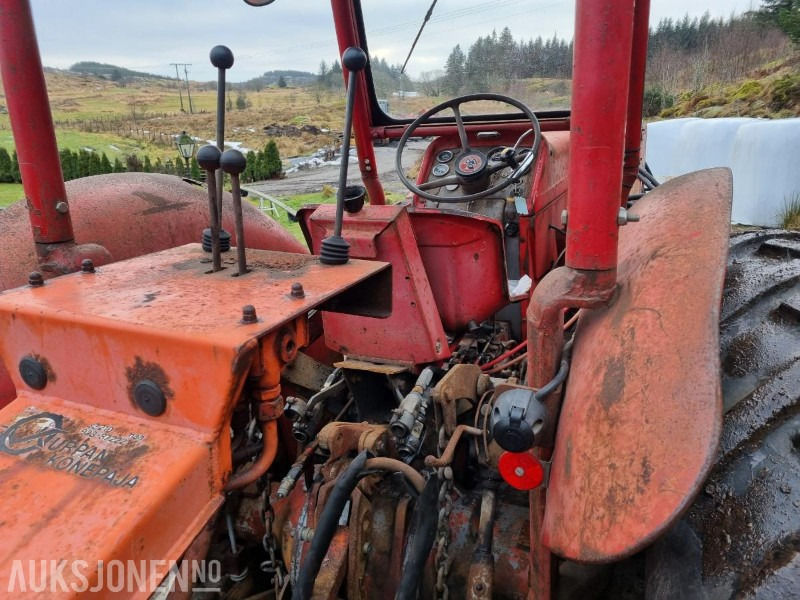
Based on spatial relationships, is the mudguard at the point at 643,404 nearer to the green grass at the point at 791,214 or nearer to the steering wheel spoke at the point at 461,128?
the steering wheel spoke at the point at 461,128

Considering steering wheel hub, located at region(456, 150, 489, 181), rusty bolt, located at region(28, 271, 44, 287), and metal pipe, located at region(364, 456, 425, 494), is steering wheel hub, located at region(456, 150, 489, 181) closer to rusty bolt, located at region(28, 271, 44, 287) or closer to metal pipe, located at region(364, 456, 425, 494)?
metal pipe, located at region(364, 456, 425, 494)

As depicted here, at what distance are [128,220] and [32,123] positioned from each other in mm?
607

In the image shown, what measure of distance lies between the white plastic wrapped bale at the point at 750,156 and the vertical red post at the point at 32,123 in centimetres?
716

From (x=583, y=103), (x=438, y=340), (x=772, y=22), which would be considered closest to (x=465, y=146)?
(x=438, y=340)

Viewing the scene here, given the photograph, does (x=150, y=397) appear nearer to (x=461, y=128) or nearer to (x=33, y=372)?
(x=33, y=372)

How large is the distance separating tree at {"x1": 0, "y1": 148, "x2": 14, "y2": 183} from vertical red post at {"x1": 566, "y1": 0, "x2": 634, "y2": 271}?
57.8 ft

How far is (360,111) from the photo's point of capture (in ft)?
9.21

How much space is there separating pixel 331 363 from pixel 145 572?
128 centimetres

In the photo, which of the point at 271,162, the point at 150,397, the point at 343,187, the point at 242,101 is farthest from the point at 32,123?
the point at 242,101

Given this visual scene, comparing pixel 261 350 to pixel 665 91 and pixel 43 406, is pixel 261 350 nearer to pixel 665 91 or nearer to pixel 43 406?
pixel 43 406

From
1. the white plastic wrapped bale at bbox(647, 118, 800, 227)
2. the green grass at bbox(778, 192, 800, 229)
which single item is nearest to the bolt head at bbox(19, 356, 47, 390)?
the green grass at bbox(778, 192, 800, 229)

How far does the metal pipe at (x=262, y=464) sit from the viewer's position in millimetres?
1203

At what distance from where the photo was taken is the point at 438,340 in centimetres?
195

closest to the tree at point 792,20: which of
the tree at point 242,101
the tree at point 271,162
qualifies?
the tree at point 271,162
